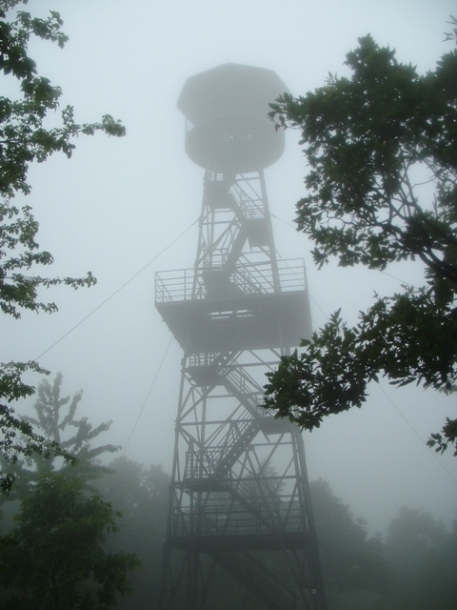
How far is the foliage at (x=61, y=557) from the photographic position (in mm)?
13797

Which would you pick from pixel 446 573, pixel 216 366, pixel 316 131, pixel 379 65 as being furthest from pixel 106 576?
pixel 446 573

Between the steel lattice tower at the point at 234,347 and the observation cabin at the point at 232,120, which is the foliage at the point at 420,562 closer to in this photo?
the steel lattice tower at the point at 234,347

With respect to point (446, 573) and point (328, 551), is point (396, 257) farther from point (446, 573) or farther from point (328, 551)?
point (446, 573)

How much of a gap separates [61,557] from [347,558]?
84.6ft

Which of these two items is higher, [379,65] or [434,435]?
[379,65]

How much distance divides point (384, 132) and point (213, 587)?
97.1 ft

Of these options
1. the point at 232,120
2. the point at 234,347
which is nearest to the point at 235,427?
the point at 234,347

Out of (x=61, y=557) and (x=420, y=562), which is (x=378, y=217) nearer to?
(x=61, y=557)

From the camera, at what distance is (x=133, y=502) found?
37.0m

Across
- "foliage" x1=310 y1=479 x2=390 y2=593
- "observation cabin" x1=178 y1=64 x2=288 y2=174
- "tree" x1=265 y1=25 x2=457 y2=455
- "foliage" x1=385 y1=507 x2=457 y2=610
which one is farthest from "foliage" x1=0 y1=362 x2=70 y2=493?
"foliage" x1=385 y1=507 x2=457 y2=610

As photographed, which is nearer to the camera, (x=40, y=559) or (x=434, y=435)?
(x=434, y=435)

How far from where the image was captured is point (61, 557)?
47.3 feet

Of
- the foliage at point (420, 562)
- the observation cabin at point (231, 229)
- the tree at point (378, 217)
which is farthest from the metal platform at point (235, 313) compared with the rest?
the foliage at point (420, 562)

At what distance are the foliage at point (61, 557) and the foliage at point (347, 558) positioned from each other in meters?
23.1
